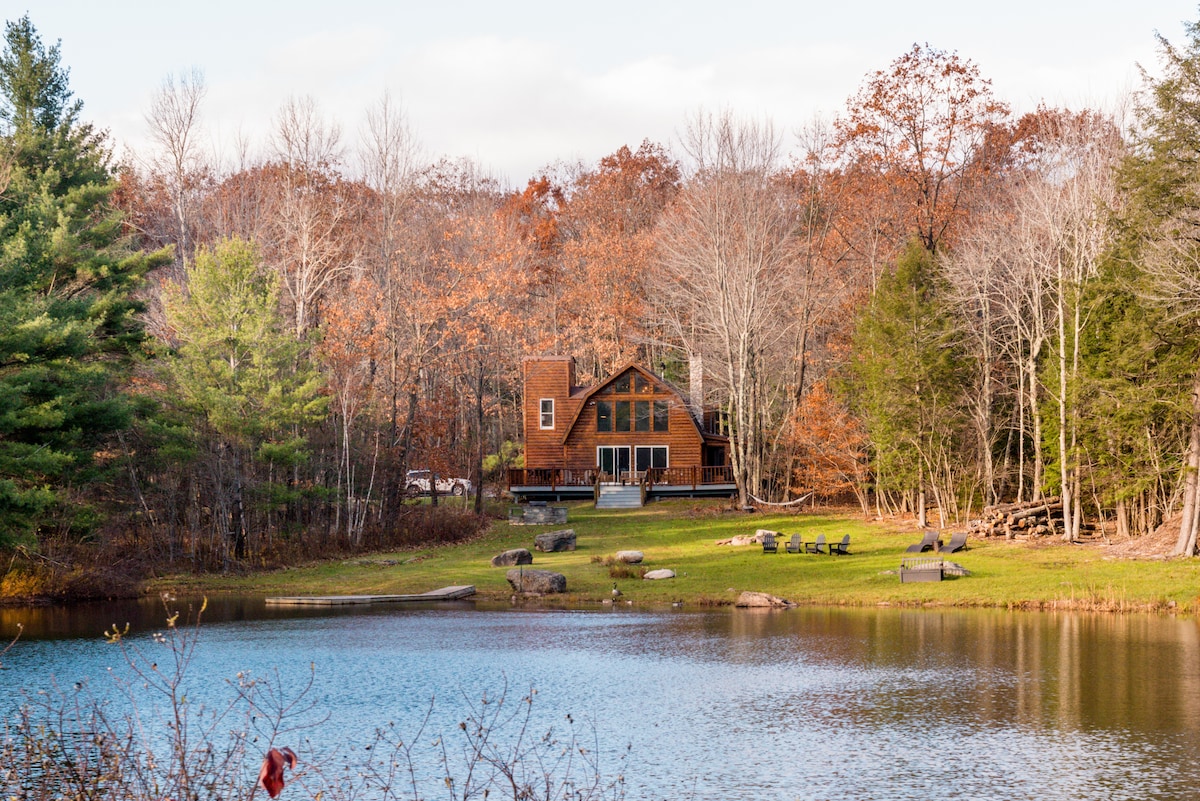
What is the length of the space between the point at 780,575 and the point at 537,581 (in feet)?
21.2

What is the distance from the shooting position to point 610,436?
53.0 m

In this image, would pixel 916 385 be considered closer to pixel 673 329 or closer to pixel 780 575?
pixel 780 575

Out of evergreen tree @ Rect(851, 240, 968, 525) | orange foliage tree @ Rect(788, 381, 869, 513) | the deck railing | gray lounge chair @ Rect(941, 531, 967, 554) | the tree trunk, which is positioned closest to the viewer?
the tree trunk

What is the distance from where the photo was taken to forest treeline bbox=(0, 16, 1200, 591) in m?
28.5

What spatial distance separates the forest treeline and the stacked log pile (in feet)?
2.84

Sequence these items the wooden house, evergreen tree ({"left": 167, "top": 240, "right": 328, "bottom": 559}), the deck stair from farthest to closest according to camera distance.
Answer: the wooden house → the deck stair → evergreen tree ({"left": 167, "top": 240, "right": 328, "bottom": 559})

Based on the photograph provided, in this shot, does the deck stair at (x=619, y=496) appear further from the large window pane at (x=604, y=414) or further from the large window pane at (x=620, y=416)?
the large window pane at (x=604, y=414)

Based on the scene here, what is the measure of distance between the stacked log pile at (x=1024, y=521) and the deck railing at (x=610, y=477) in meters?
18.6

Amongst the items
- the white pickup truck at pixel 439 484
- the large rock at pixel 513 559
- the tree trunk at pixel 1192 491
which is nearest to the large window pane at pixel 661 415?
the white pickup truck at pixel 439 484

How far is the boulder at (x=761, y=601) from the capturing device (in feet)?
85.6

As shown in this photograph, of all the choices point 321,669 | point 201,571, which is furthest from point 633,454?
point 321,669

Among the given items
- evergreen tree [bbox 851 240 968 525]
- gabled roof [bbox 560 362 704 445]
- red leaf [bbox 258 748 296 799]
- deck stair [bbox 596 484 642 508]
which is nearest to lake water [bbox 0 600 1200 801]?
red leaf [bbox 258 748 296 799]

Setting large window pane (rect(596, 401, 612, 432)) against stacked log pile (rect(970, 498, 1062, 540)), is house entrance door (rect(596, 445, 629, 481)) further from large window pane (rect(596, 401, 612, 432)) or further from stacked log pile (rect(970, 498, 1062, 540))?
stacked log pile (rect(970, 498, 1062, 540))

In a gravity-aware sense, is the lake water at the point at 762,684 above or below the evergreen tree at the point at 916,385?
below
